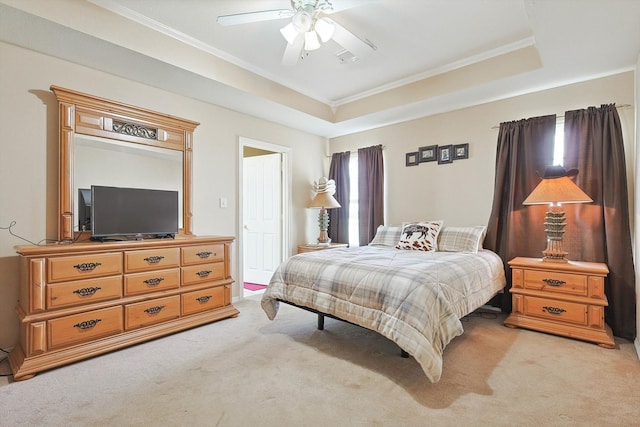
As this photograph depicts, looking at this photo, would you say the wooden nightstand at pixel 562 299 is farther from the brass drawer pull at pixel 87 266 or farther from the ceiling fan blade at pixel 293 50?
the brass drawer pull at pixel 87 266

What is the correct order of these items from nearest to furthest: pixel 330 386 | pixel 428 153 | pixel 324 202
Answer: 1. pixel 330 386
2. pixel 428 153
3. pixel 324 202

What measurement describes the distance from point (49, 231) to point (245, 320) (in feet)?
6.12

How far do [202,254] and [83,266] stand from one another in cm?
96

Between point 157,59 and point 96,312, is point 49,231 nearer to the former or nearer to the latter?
point 96,312

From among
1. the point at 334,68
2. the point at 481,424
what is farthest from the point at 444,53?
the point at 481,424

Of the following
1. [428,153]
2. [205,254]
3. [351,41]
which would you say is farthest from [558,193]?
[205,254]

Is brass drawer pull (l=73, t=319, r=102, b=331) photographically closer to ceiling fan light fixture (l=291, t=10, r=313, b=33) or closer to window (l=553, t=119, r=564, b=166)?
ceiling fan light fixture (l=291, t=10, r=313, b=33)

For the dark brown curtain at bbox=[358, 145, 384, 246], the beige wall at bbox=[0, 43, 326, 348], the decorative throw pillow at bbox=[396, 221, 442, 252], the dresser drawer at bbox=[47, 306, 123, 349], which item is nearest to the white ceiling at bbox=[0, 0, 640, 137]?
the beige wall at bbox=[0, 43, 326, 348]

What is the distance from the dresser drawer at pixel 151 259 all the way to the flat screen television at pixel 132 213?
11.6 inches

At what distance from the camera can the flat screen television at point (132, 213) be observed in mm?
2637

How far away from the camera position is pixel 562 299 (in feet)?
8.86

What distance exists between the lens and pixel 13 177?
2.43 m

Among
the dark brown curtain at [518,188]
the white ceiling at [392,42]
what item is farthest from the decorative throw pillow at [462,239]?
the white ceiling at [392,42]

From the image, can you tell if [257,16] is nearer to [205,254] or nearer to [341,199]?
[205,254]
